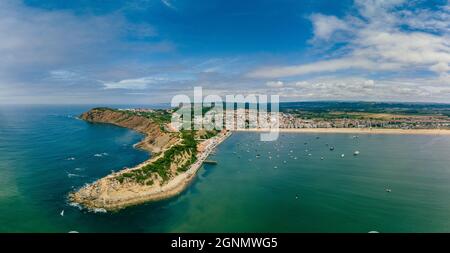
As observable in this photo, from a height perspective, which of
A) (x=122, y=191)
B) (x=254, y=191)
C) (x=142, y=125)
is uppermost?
(x=142, y=125)

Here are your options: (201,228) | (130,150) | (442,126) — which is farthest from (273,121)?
(201,228)

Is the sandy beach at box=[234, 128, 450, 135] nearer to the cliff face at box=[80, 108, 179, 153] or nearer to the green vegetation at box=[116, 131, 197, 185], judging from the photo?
the cliff face at box=[80, 108, 179, 153]

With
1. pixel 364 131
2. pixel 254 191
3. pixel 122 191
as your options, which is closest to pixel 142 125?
pixel 122 191

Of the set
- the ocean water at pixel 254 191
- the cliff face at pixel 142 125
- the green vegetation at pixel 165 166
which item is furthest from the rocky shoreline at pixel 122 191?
the cliff face at pixel 142 125

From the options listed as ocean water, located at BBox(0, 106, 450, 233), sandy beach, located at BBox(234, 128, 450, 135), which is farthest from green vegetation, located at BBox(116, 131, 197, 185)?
sandy beach, located at BBox(234, 128, 450, 135)

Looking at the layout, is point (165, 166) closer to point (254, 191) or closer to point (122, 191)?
point (122, 191)

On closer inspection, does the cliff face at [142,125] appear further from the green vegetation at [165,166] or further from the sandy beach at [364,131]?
the sandy beach at [364,131]
